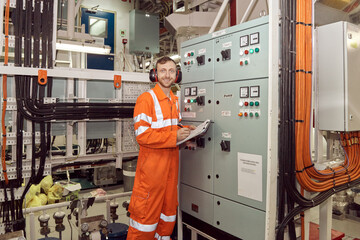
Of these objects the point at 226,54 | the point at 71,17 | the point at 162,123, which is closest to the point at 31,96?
the point at 162,123

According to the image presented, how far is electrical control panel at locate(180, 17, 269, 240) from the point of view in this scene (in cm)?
218

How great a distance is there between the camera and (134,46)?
4555mm

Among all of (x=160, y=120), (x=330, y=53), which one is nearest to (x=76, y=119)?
(x=160, y=120)

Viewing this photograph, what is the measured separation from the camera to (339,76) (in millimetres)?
2393

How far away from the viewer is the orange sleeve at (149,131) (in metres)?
2.39

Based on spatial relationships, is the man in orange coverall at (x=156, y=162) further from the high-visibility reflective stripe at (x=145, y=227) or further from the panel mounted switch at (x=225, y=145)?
the panel mounted switch at (x=225, y=145)

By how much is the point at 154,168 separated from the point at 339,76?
71.8 inches

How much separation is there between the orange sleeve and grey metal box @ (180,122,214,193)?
0.43m

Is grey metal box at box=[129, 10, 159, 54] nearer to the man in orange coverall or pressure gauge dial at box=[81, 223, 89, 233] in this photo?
the man in orange coverall

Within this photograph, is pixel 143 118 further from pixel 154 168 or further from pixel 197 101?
pixel 197 101

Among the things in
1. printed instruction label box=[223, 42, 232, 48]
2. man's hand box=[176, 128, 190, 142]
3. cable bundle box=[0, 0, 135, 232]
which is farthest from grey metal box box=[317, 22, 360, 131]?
cable bundle box=[0, 0, 135, 232]

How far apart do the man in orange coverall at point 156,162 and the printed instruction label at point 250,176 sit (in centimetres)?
55

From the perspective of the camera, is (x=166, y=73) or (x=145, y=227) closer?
(x=145, y=227)

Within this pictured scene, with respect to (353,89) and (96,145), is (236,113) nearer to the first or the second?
(353,89)
